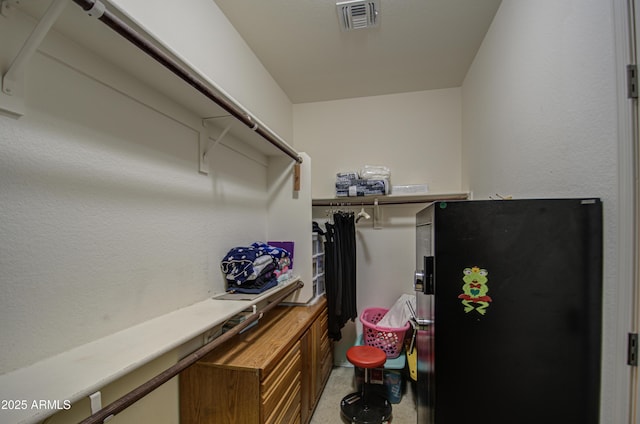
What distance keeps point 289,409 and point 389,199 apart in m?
1.92

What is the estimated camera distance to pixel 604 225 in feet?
3.14

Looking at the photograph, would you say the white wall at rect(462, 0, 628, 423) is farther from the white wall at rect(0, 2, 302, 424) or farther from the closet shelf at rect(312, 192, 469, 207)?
the white wall at rect(0, 2, 302, 424)

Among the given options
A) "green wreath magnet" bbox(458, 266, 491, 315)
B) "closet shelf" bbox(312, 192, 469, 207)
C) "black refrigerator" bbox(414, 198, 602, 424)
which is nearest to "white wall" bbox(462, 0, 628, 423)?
"black refrigerator" bbox(414, 198, 602, 424)

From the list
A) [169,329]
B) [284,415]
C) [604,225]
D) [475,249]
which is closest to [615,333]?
[604,225]

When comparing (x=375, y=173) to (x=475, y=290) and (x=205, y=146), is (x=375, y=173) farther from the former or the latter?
(x=475, y=290)

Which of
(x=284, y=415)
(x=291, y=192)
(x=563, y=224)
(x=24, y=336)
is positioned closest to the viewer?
(x=24, y=336)

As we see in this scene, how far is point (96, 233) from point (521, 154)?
81.1 inches

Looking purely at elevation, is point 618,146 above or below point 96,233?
above

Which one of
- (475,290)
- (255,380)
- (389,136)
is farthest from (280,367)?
(389,136)

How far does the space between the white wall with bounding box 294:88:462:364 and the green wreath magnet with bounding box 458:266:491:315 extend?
1.71 meters

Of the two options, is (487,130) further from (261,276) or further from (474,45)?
(261,276)

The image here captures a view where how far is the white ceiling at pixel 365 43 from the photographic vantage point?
5.84 feet

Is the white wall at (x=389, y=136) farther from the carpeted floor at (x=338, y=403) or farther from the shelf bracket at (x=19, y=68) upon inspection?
the shelf bracket at (x=19, y=68)

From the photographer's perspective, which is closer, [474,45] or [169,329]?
[169,329]
